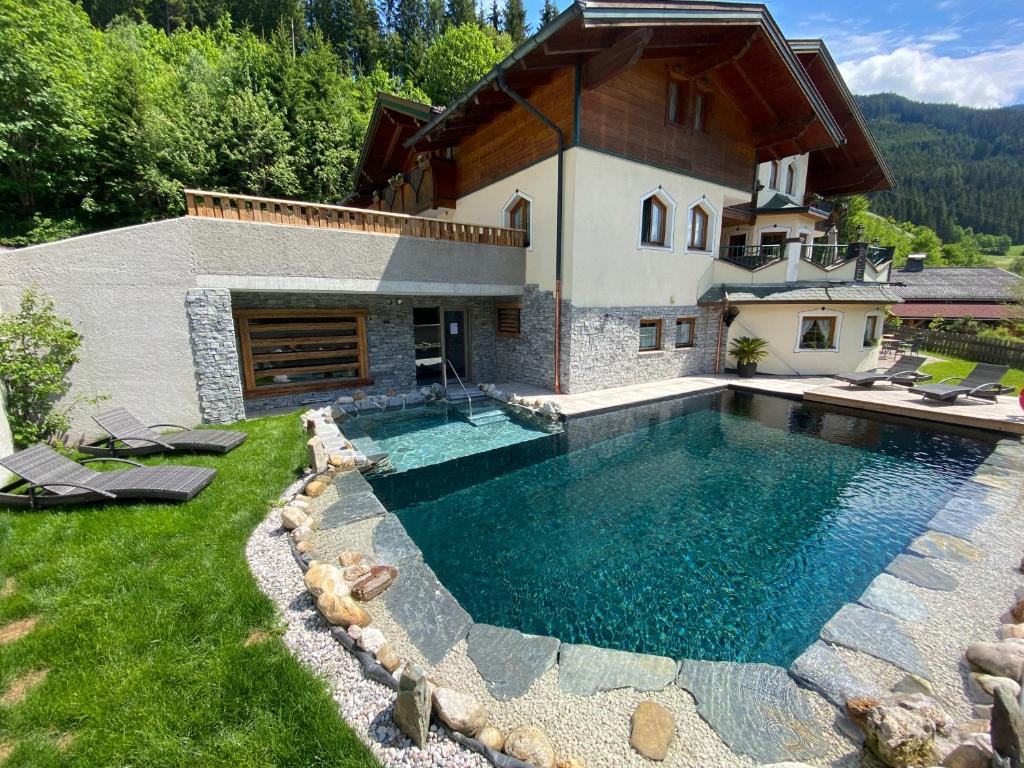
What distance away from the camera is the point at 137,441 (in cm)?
650

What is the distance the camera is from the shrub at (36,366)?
6.24 m

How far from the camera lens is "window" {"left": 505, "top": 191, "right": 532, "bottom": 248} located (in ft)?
39.8

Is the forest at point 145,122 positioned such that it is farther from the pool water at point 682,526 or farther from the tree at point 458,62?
the pool water at point 682,526

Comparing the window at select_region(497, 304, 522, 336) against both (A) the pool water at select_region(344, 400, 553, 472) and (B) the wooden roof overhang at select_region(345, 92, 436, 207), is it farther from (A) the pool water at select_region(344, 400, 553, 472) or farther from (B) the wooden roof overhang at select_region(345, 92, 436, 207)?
(B) the wooden roof overhang at select_region(345, 92, 436, 207)

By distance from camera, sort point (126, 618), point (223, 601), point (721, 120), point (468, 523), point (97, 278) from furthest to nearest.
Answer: point (721, 120)
point (97, 278)
point (468, 523)
point (223, 601)
point (126, 618)

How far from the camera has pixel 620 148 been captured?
10.9 metres

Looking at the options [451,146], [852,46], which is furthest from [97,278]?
[852,46]

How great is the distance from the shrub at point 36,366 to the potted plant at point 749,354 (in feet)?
55.4

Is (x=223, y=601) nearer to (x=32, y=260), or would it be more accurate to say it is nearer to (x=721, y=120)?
(x=32, y=260)

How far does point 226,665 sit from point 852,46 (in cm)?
3021

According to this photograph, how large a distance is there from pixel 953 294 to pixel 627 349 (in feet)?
118

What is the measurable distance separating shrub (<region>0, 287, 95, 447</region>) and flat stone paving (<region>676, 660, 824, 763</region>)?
9.33 m

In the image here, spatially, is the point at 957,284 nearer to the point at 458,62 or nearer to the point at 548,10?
→ the point at 458,62

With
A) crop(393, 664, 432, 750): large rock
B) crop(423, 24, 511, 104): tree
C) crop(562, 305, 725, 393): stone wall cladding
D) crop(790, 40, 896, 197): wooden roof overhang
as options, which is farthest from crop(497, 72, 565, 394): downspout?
crop(423, 24, 511, 104): tree
